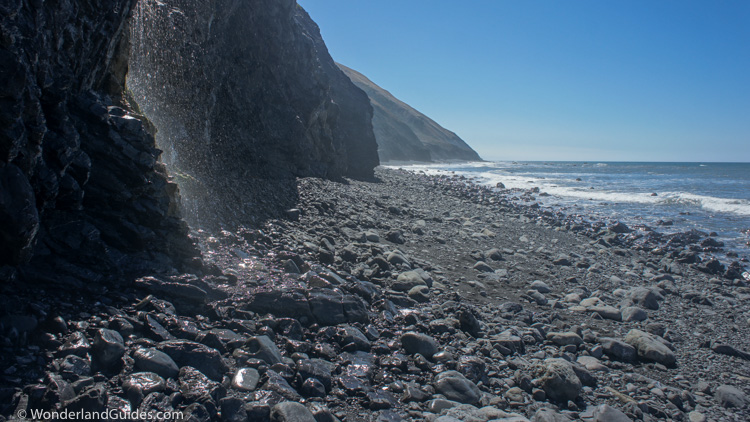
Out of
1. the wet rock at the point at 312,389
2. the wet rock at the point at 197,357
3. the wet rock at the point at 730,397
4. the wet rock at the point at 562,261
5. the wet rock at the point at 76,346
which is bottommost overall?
the wet rock at the point at 730,397

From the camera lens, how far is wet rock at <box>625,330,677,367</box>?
5.39 m

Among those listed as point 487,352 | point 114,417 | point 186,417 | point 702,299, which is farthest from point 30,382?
point 702,299

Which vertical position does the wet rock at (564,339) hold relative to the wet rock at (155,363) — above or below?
below

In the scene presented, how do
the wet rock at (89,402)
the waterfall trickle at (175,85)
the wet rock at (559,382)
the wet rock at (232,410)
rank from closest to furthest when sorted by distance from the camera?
the wet rock at (89,402), the wet rock at (232,410), the wet rock at (559,382), the waterfall trickle at (175,85)

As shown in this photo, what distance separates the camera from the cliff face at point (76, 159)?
3.00m

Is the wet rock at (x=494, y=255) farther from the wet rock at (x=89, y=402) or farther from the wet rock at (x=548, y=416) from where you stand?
the wet rock at (x=89, y=402)

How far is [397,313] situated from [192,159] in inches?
227

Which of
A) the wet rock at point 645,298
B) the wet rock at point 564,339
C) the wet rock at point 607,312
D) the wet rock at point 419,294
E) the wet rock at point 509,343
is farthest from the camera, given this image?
the wet rock at point 645,298

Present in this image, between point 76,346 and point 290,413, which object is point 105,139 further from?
point 290,413

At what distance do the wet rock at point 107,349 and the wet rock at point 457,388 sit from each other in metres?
2.76

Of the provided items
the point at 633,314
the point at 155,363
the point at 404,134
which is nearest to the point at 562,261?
the point at 633,314

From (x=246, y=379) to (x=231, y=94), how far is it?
9.69 metres

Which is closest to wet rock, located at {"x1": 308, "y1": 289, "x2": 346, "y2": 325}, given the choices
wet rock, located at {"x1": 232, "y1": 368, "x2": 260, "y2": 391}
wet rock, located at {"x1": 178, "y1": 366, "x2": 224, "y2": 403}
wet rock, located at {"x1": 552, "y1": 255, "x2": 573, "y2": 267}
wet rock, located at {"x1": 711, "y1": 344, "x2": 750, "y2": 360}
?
wet rock, located at {"x1": 232, "y1": 368, "x2": 260, "y2": 391}

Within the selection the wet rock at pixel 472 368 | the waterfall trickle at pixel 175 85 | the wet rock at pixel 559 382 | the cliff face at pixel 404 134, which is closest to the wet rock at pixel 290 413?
the wet rock at pixel 472 368
